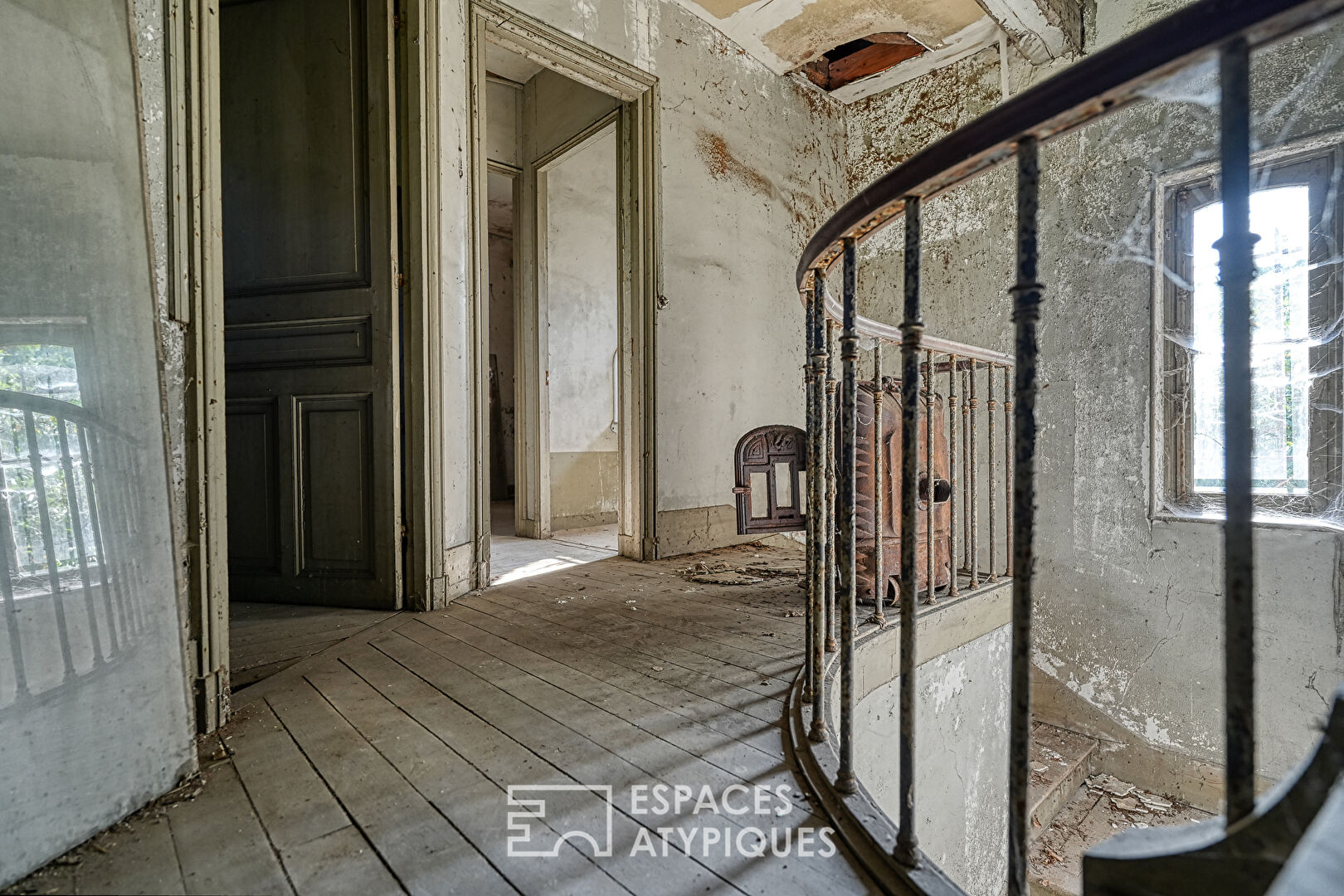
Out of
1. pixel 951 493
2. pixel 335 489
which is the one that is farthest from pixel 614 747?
pixel 335 489

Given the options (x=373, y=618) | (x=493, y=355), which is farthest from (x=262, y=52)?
(x=493, y=355)

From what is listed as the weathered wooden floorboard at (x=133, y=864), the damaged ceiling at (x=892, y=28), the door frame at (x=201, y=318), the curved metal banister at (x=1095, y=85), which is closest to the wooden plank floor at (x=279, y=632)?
the door frame at (x=201, y=318)

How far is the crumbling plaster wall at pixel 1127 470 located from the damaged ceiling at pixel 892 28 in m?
0.22

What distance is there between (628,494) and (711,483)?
509 mm

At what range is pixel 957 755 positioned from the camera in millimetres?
2514

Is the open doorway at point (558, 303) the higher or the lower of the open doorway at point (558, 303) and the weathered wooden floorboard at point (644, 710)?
the higher

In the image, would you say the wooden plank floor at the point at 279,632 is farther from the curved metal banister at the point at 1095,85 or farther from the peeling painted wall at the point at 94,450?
the curved metal banister at the point at 1095,85

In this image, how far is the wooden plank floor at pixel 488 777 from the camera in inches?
37.5

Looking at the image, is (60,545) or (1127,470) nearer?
(60,545)

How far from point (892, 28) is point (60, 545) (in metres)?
4.51

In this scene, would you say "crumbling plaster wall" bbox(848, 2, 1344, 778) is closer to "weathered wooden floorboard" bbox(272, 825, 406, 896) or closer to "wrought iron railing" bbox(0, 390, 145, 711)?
"weathered wooden floorboard" bbox(272, 825, 406, 896)

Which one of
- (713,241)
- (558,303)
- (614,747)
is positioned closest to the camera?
(614,747)

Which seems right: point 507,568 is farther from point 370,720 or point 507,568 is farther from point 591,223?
point 591,223

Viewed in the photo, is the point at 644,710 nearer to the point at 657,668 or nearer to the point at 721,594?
the point at 657,668
